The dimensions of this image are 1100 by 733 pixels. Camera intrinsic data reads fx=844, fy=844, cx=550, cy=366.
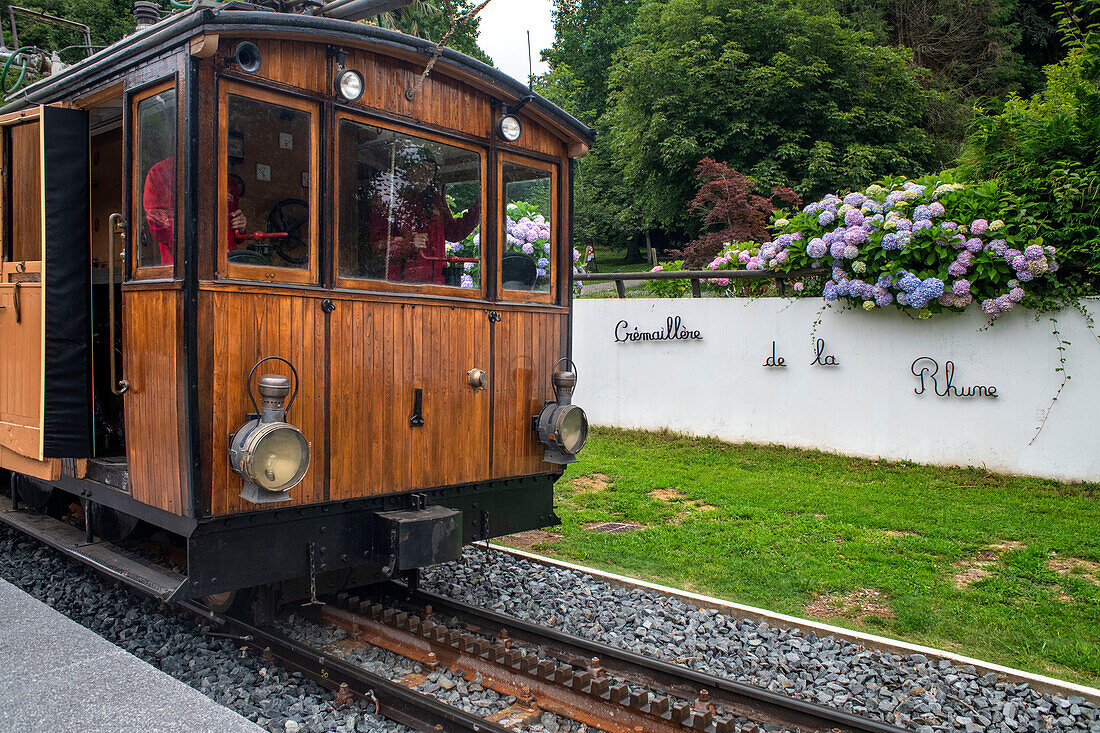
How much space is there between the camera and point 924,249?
806 cm

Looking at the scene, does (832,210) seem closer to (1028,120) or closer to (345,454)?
(1028,120)

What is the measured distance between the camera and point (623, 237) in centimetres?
3644

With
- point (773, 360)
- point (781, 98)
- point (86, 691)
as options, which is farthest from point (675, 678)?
point (781, 98)

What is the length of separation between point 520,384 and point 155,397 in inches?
83.4

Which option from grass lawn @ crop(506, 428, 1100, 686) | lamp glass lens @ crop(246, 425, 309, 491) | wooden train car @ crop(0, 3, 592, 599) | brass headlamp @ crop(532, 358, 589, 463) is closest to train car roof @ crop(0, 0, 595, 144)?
wooden train car @ crop(0, 3, 592, 599)

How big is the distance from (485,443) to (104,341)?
3049 millimetres

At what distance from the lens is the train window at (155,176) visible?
3.97 m

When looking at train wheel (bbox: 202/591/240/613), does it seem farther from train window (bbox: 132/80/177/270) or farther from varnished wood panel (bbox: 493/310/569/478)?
train window (bbox: 132/80/177/270)

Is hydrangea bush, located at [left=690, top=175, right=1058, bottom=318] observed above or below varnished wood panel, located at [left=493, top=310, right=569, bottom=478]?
above

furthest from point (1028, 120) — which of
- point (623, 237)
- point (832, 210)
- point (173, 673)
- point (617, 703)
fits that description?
point (623, 237)

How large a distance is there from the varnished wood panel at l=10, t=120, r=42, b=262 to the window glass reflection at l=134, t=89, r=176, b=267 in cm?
100

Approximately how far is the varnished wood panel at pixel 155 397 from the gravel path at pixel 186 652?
90 centimetres

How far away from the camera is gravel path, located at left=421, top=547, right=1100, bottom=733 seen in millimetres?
3820

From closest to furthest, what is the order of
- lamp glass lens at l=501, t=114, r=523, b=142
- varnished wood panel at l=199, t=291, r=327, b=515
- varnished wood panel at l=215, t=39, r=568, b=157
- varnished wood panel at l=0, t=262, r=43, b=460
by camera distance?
varnished wood panel at l=199, t=291, r=327, b=515, varnished wood panel at l=215, t=39, r=568, b=157, varnished wood panel at l=0, t=262, r=43, b=460, lamp glass lens at l=501, t=114, r=523, b=142
